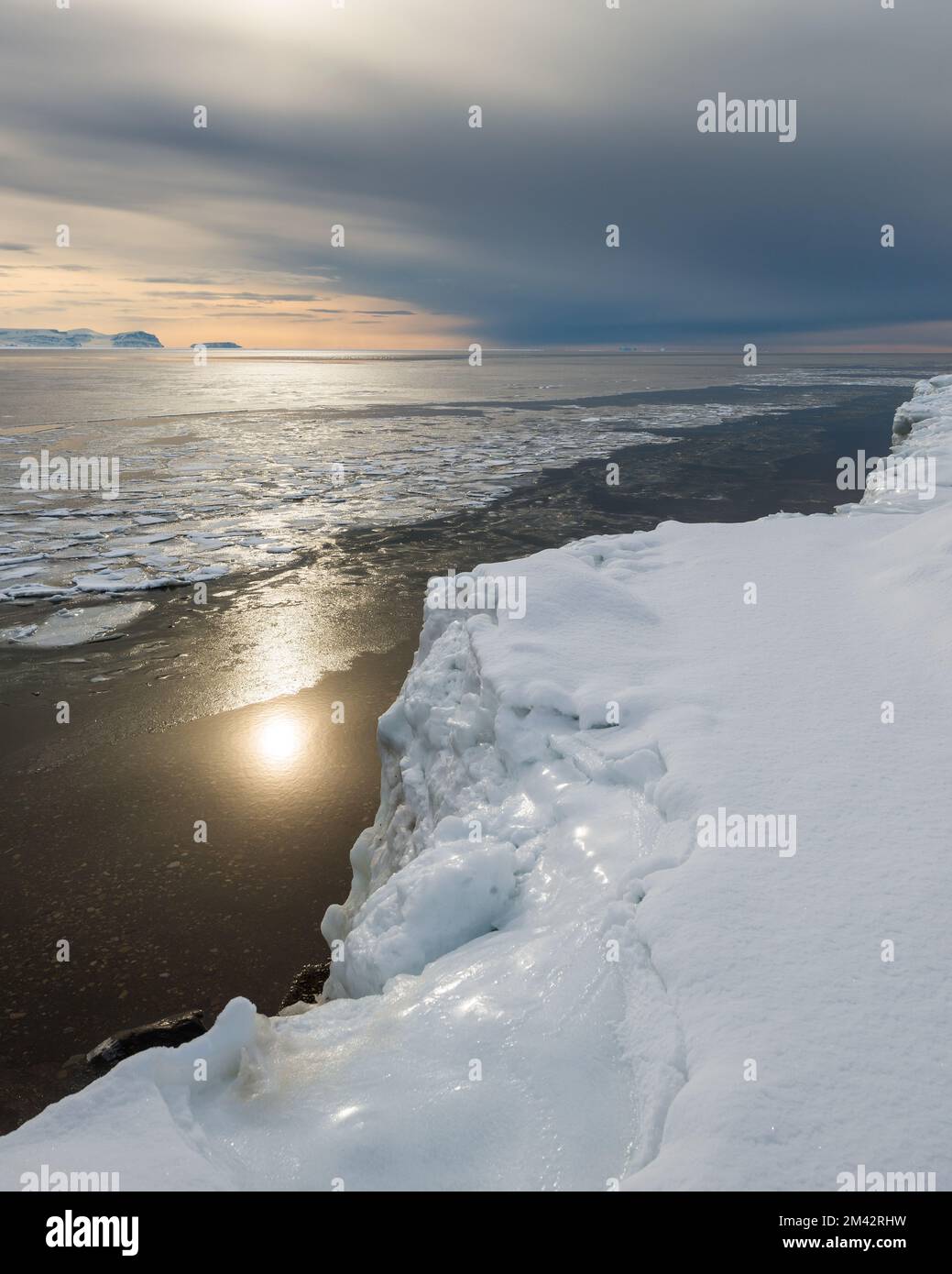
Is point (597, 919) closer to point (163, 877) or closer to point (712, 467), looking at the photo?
point (163, 877)

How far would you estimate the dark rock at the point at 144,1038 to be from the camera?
5805mm

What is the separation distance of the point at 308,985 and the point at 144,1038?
1312 mm

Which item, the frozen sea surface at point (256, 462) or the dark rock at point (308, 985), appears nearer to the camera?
the dark rock at point (308, 985)

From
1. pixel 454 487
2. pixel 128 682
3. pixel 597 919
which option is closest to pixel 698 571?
pixel 597 919

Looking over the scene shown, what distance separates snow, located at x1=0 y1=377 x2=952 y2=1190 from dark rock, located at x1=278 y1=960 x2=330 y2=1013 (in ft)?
4.05

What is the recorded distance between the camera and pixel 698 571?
8266 millimetres

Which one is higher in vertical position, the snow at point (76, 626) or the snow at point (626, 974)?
the snow at point (76, 626)

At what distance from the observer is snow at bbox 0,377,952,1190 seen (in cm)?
265

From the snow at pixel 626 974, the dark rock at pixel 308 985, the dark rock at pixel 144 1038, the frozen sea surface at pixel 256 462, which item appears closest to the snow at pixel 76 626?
the frozen sea surface at pixel 256 462

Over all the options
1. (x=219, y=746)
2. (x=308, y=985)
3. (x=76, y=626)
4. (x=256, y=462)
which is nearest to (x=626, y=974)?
(x=308, y=985)

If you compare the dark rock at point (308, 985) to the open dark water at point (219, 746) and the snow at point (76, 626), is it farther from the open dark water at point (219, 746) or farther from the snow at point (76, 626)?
the snow at point (76, 626)

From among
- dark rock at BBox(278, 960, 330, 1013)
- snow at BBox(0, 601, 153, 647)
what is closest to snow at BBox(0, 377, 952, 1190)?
dark rock at BBox(278, 960, 330, 1013)

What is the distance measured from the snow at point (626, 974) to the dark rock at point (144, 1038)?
137cm
